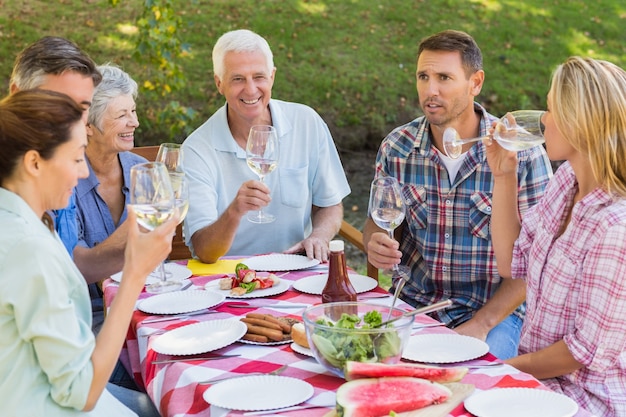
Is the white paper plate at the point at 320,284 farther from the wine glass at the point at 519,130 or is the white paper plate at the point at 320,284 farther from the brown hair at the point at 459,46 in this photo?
the brown hair at the point at 459,46

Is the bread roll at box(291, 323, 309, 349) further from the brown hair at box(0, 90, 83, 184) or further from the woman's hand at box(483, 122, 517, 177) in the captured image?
the woman's hand at box(483, 122, 517, 177)

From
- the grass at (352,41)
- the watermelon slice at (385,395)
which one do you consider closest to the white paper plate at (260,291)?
the watermelon slice at (385,395)

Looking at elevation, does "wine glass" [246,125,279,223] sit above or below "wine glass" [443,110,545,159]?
below

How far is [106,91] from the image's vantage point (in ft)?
11.7

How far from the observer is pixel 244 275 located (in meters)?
2.97

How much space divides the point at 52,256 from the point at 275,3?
9199 millimetres

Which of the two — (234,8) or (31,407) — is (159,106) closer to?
(234,8)

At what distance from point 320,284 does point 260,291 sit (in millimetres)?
221

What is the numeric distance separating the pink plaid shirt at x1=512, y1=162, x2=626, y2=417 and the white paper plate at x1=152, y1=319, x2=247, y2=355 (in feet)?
3.10

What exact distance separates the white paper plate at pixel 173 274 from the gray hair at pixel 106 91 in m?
0.69

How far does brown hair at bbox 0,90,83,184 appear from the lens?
75.1 inches

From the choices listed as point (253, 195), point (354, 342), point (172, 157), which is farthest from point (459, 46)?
point (354, 342)

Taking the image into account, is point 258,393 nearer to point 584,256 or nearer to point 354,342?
point 354,342

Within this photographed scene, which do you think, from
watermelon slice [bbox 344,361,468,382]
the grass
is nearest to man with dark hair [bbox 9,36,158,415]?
watermelon slice [bbox 344,361,468,382]
